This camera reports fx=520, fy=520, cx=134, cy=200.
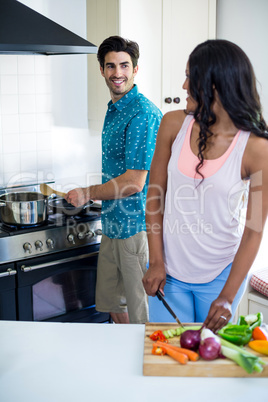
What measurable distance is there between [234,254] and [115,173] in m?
0.92

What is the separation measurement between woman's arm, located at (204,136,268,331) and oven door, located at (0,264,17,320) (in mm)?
1273

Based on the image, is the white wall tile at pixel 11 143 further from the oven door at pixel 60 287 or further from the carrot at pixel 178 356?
the carrot at pixel 178 356

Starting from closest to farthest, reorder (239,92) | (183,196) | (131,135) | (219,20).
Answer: (239,92) < (183,196) < (131,135) < (219,20)

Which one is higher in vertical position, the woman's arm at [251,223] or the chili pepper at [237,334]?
the woman's arm at [251,223]

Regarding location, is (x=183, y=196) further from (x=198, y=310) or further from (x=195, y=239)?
(x=198, y=310)

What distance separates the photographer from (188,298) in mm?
1662

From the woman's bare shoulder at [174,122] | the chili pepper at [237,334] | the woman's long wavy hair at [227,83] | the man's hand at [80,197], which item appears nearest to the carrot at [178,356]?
the chili pepper at [237,334]

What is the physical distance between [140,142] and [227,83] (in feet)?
2.83

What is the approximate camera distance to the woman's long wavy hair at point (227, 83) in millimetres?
1469

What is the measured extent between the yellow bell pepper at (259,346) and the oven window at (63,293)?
4.88ft

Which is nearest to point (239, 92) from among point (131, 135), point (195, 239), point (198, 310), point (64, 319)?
point (195, 239)

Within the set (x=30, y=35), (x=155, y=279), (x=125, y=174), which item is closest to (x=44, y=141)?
(x=125, y=174)

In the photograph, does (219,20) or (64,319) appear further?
(219,20)

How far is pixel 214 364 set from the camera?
125 cm
